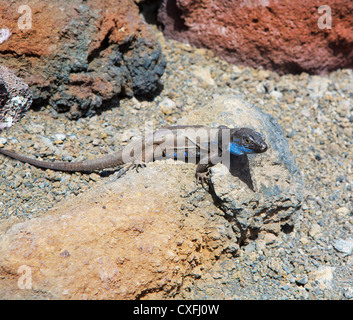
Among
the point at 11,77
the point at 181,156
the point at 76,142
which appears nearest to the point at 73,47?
the point at 11,77

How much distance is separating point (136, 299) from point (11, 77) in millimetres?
3189

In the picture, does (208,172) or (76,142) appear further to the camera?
(76,142)

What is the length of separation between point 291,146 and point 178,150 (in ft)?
7.06

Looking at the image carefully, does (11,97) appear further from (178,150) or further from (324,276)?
(324,276)

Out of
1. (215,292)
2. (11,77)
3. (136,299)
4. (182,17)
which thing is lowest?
(215,292)

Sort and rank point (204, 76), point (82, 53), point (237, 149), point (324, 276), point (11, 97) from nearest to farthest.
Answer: point (237, 149) → point (324, 276) → point (11, 97) → point (82, 53) → point (204, 76)

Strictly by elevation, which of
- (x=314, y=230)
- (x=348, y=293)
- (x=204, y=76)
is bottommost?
(x=348, y=293)

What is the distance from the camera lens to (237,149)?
15.3 feet

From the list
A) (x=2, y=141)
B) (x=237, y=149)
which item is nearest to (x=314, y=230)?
(x=237, y=149)

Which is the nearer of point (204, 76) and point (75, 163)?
point (75, 163)

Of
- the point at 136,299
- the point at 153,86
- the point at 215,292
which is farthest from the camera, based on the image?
the point at 153,86

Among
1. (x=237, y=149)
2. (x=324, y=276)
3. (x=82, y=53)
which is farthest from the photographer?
(x=82, y=53)

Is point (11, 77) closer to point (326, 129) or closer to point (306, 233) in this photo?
point (306, 233)

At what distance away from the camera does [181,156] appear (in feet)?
16.8
